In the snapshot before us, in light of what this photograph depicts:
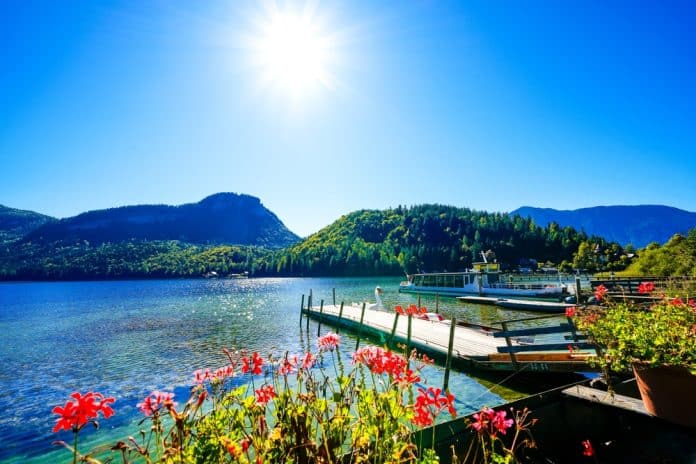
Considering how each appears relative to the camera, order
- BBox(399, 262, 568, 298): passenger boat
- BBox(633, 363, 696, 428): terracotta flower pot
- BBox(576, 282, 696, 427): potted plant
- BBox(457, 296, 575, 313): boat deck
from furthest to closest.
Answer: BBox(399, 262, 568, 298): passenger boat → BBox(457, 296, 575, 313): boat deck → BBox(633, 363, 696, 428): terracotta flower pot → BBox(576, 282, 696, 427): potted plant

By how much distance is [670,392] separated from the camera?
13.4ft

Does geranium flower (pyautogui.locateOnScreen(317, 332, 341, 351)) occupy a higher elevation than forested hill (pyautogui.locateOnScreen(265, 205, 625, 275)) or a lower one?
lower

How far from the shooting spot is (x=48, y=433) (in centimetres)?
1052

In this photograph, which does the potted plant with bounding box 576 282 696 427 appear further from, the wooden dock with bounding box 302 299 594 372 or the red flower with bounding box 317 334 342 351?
the red flower with bounding box 317 334 342 351

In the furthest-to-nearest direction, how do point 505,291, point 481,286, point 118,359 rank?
point 481,286, point 505,291, point 118,359

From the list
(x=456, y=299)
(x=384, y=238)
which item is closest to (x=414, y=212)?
(x=384, y=238)

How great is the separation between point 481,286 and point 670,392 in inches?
1433

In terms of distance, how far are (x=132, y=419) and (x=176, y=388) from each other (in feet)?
8.26

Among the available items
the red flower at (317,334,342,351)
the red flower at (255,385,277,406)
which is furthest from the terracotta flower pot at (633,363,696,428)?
the red flower at (255,385,277,406)

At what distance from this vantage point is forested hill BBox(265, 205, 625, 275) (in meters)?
125

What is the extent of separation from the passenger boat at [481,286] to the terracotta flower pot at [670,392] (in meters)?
30.3

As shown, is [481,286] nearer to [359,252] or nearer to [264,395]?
[264,395]

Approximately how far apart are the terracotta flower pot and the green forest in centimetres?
11354

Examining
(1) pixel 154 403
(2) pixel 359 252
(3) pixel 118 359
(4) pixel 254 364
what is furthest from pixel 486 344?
(2) pixel 359 252
